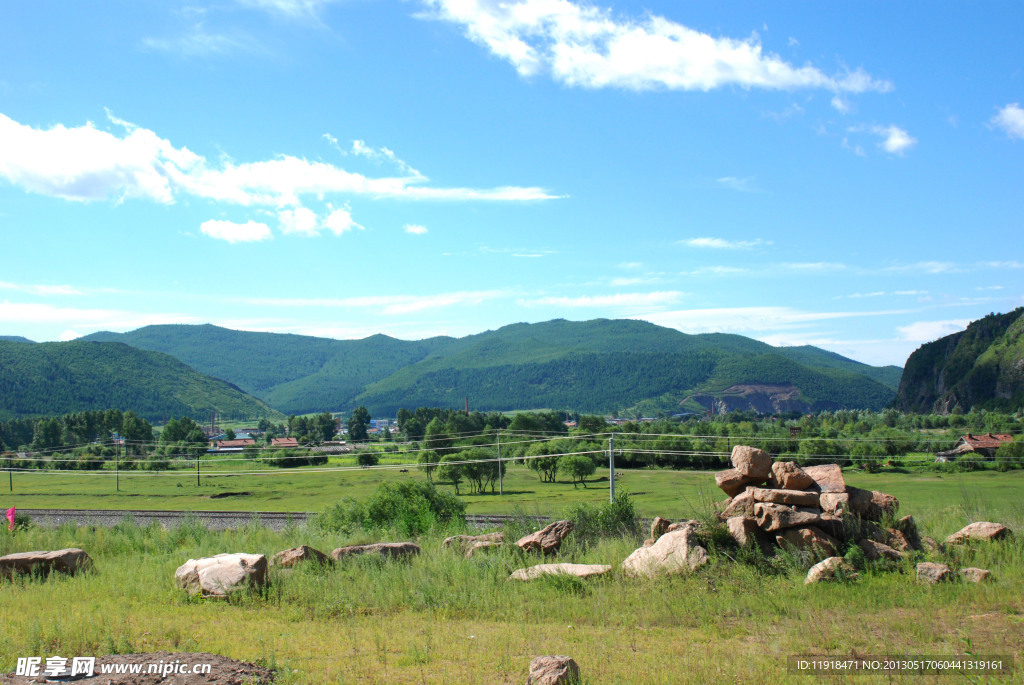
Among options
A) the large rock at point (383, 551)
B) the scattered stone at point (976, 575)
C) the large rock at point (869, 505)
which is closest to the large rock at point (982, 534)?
the large rock at point (869, 505)

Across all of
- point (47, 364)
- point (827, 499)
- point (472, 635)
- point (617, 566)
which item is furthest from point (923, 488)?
point (47, 364)

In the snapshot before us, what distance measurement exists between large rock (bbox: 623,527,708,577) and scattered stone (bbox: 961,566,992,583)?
3.67m

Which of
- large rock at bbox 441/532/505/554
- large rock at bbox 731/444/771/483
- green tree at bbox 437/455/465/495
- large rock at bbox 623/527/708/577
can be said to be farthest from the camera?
green tree at bbox 437/455/465/495

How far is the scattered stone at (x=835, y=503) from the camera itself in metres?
11.9

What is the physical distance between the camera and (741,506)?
41.2ft

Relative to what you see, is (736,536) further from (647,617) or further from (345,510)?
(345,510)

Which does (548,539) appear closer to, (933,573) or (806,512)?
(806,512)

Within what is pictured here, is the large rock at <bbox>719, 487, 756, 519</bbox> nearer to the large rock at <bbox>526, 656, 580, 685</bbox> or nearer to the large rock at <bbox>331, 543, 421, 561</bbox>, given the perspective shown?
the large rock at <bbox>331, 543, 421, 561</bbox>

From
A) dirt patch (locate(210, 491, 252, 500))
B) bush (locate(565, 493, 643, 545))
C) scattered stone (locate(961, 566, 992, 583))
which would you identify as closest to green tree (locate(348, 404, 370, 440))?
dirt patch (locate(210, 491, 252, 500))

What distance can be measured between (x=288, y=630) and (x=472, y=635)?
2.50m

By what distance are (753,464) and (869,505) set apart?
208 cm

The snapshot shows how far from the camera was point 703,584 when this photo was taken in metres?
10.3

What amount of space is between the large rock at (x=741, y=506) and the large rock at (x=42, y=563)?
12208 mm

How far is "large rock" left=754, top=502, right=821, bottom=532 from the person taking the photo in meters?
11.6
